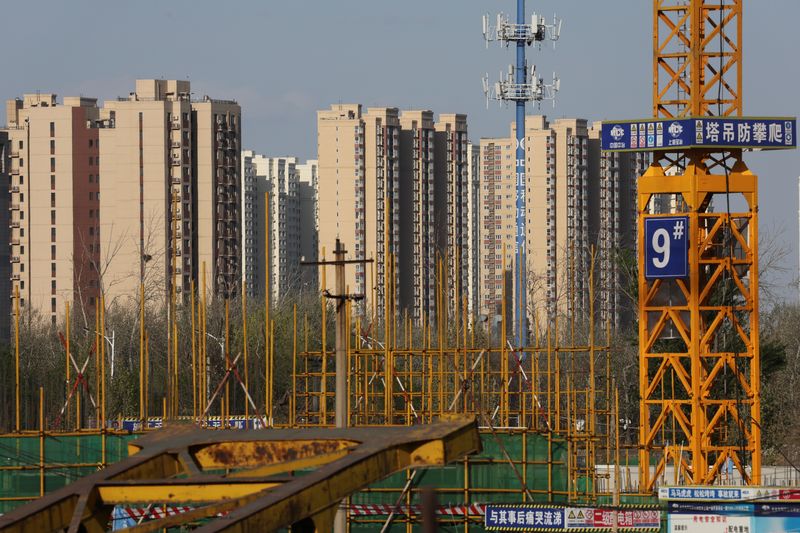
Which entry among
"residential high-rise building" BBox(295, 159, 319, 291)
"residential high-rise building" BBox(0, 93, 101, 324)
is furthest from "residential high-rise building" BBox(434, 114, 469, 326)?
"residential high-rise building" BBox(295, 159, 319, 291)

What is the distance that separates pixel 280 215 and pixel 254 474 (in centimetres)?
11135

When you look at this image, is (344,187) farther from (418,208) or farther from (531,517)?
(531,517)

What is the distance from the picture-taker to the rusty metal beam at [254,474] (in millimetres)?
6797

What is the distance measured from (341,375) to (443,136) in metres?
76.5

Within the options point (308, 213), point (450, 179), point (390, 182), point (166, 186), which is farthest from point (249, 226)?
point (166, 186)

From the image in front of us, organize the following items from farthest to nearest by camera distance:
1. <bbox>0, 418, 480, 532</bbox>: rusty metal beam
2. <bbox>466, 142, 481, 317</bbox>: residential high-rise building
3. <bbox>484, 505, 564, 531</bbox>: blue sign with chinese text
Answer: <bbox>466, 142, 481, 317</bbox>: residential high-rise building, <bbox>484, 505, 564, 531</bbox>: blue sign with chinese text, <bbox>0, 418, 480, 532</bbox>: rusty metal beam

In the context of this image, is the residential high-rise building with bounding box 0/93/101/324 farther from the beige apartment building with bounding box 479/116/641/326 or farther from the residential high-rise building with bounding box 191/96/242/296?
the beige apartment building with bounding box 479/116/641/326

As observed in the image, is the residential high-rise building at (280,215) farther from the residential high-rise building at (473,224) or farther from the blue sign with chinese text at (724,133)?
the blue sign with chinese text at (724,133)

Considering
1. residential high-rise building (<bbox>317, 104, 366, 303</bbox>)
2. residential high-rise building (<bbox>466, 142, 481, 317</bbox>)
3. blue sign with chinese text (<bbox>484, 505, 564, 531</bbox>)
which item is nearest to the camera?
blue sign with chinese text (<bbox>484, 505, 564, 531</bbox>)

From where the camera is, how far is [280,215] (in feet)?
390

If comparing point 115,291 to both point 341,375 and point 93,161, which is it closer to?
point 93,161

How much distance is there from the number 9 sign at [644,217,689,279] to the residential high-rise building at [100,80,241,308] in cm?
4870

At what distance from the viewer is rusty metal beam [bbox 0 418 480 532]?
6.80m

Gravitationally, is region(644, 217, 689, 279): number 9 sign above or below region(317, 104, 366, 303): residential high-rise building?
below
